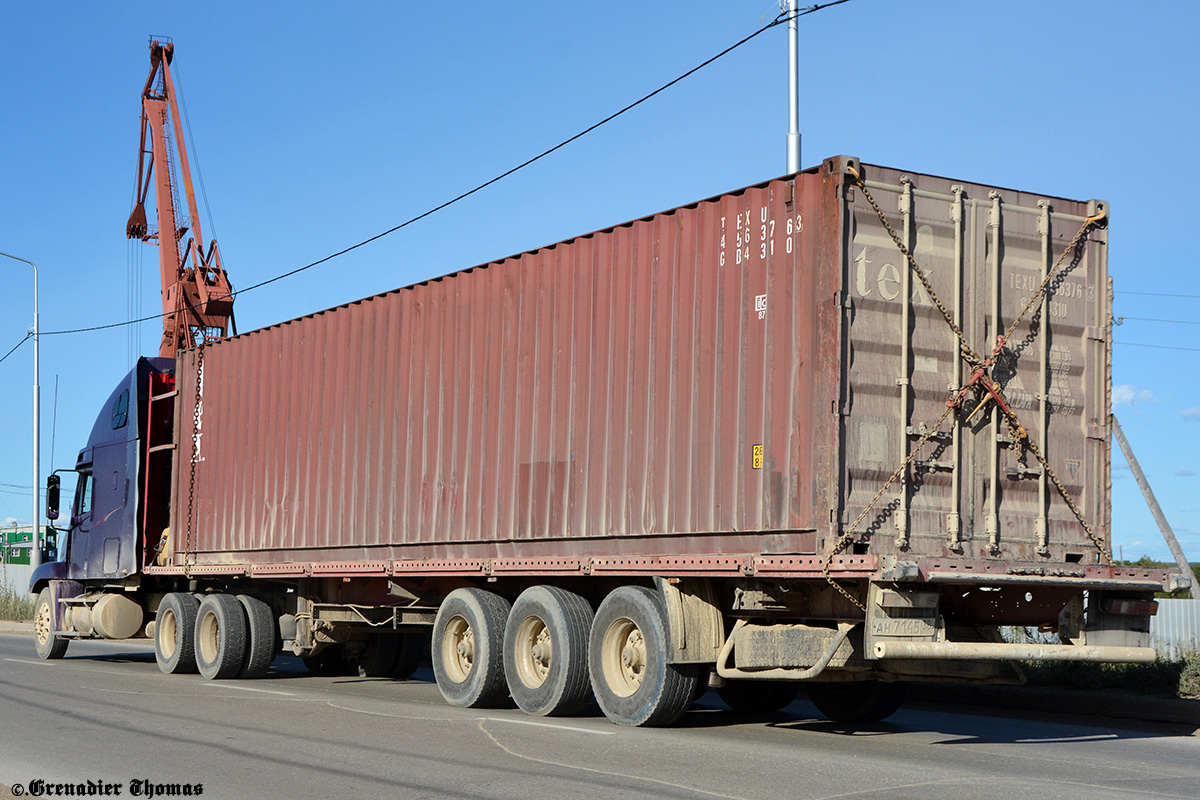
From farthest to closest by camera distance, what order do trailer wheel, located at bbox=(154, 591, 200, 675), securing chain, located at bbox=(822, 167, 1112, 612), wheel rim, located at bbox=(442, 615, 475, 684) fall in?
1. trailer wheel, located at bbox=(154, 591, 200, 675)
2. wheel rim, located at bbox=(442, 615, 475, 684)
3. securing chain, located at bbox=(822, 167, 1112, 612)

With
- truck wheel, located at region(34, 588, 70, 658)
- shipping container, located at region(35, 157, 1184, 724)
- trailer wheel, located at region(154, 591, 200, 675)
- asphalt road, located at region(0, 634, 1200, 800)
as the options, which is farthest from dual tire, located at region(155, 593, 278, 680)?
truck wheel, located at region(34, 588, 70, 658)

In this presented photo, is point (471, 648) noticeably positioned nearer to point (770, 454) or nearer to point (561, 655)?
point (561, 655)

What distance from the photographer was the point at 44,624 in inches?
769

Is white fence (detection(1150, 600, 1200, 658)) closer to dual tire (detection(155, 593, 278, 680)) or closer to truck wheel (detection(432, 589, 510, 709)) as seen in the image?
truck wheel (detection(432, 589, 510, 709))

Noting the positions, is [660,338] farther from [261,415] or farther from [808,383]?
[261,415]

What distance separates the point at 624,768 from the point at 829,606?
2.07 metres

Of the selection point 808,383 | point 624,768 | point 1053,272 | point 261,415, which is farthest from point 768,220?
point 261,415

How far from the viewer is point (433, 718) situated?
1095 cm

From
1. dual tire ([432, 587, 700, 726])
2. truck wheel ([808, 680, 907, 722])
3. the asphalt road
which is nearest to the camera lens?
the asphalt road

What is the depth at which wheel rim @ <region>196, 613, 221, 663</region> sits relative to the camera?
16.1 meters

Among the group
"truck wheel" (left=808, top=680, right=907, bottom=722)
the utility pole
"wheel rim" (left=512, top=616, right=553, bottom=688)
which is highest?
the utility pole

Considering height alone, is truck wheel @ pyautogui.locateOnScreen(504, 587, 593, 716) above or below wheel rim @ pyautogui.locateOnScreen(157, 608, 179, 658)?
above

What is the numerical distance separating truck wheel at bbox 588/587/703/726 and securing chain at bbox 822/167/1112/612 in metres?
1.68

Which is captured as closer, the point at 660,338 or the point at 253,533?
the point at 660,338
